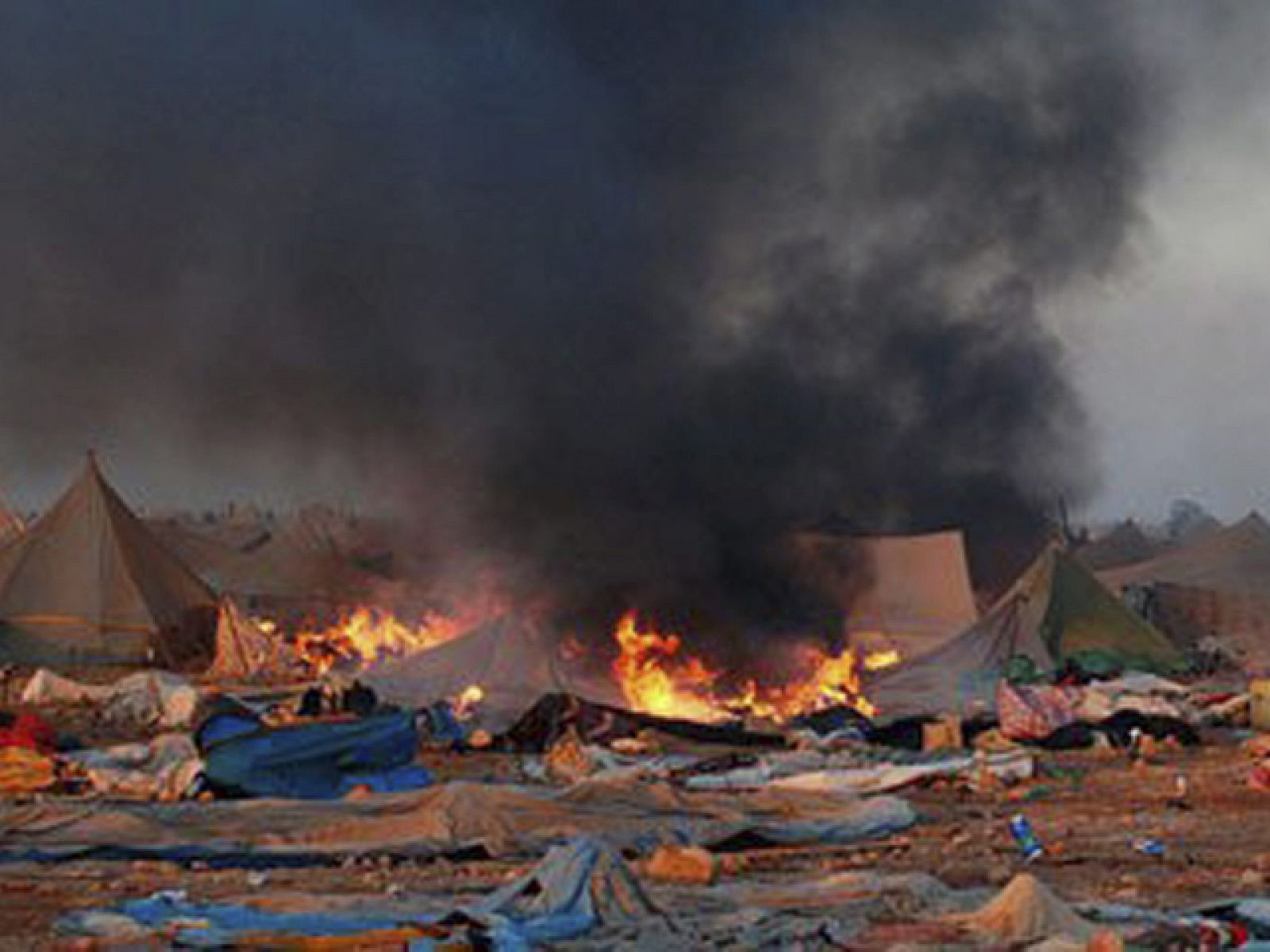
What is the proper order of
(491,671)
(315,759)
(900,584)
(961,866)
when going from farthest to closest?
1. (900,584)
2. (491,671)
3. (315,759)
4. (961,866)

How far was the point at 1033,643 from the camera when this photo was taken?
30391 millimetres

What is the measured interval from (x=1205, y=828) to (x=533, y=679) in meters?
14.4

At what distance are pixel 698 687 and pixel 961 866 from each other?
739 inches

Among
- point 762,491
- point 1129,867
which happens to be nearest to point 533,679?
point 762,491

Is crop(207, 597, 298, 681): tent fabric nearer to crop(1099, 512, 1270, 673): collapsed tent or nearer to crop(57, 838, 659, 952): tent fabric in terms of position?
crop(1099, 512, 1270, 673): collapsed tent

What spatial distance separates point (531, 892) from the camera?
24.3 feet

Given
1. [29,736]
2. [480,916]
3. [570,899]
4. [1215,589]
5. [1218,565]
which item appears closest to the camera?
[480,916]

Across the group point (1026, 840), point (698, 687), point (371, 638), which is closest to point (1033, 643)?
point (698, 687)

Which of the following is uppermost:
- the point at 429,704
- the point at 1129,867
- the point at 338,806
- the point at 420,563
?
the point at 420,563

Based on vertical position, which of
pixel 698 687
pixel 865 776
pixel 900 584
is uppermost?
pixel 900 584

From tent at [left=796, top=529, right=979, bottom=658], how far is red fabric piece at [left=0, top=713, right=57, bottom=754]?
772 inches

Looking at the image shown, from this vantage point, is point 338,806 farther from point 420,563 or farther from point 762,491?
point 762,491

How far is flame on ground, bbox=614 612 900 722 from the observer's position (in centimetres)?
2652

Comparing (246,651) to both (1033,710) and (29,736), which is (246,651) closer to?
(29,736)
